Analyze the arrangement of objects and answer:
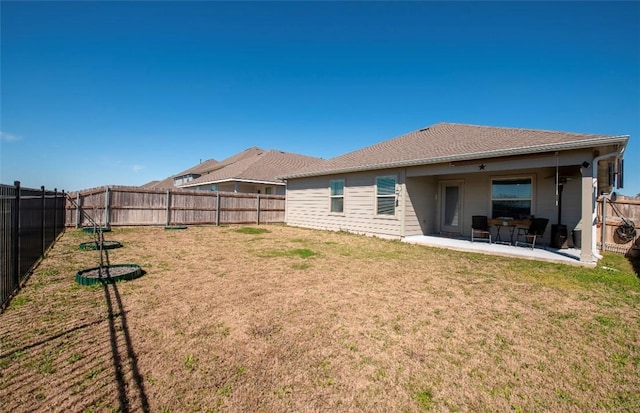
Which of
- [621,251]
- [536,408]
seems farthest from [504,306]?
[621,251]

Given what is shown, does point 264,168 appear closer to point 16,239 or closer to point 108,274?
point 108,274

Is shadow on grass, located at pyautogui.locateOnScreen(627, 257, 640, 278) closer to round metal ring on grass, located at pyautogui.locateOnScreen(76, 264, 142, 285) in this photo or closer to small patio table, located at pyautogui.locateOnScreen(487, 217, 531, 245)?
small patio table, located at pyautogui.locateOnScreen(487, 217, 531, 245)

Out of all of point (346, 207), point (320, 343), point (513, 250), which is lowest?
point (320, 343)

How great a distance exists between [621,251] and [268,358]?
40.8ft

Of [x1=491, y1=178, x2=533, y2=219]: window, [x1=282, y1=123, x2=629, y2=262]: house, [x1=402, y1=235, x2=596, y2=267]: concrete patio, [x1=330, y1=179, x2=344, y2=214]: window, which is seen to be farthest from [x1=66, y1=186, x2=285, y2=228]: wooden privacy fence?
[x1=491, y1=178, x2=533, y2=219]: window

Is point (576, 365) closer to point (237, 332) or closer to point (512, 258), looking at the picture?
point (237, 332)

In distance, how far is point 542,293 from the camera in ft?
15.4

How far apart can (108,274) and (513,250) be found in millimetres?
9999

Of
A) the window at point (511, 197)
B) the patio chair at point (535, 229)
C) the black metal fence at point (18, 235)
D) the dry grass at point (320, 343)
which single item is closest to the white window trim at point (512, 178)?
the window at point (511, 197)

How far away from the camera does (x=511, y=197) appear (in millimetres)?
9492

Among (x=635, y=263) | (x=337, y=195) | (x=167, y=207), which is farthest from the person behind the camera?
(x=167, y=207)

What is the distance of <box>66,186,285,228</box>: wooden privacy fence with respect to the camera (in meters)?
12.5

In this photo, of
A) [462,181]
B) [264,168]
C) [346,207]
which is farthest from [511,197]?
[264,168]

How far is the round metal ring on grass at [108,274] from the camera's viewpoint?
461 centimetres
